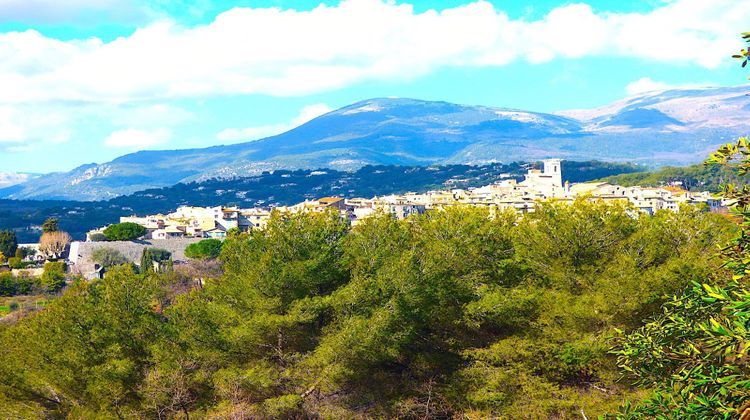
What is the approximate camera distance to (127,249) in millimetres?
63844

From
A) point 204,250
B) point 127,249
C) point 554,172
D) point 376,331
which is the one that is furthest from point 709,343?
point 554,172

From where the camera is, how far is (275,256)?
695 inches

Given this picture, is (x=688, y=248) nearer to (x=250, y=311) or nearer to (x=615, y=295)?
(x=615, y=295)

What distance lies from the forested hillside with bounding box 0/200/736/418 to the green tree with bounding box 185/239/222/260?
38958mm

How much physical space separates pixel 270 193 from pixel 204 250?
427 feet

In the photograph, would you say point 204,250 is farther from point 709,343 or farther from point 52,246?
point 709,343

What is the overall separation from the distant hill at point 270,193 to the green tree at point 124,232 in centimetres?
6439

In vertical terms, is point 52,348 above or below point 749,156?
below

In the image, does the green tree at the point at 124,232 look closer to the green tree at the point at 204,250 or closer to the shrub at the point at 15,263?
the shrub at the point at 15,263

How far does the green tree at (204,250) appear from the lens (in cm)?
5696

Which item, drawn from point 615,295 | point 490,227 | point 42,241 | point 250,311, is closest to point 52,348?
point 250,311

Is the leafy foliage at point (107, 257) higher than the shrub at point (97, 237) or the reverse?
the reverse

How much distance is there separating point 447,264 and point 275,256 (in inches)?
163

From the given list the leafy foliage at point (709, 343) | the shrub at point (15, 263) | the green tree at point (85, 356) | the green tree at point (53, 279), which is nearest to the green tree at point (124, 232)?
the shrub at point (15, 263)
